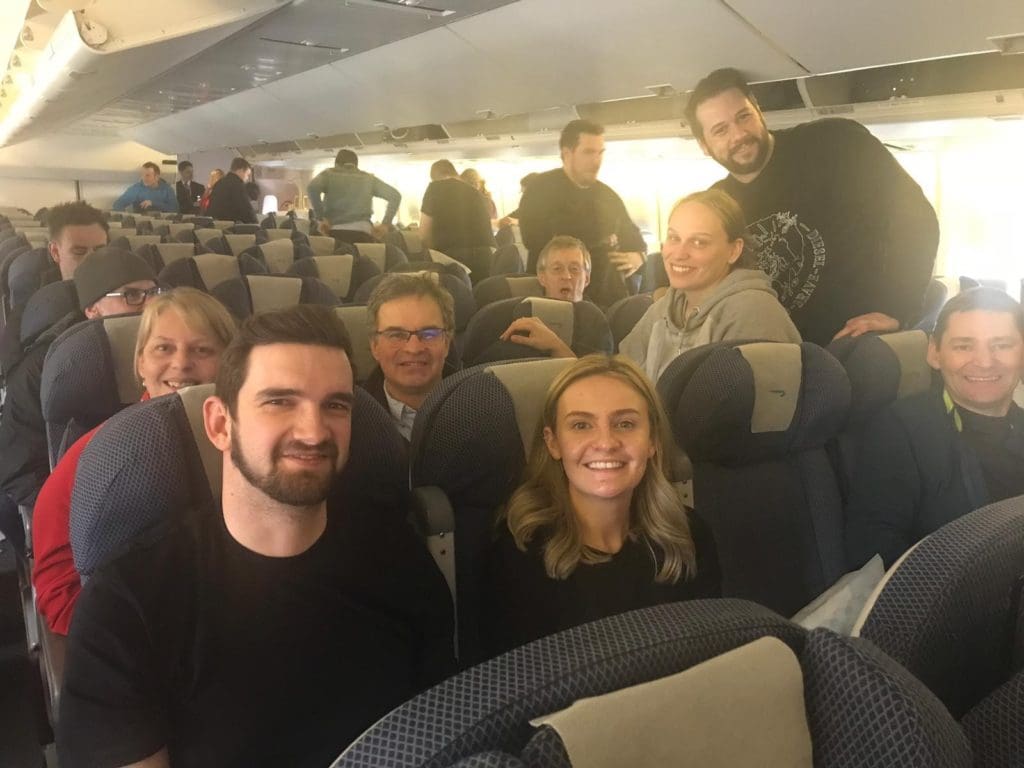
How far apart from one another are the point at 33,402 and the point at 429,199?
402 centimetres

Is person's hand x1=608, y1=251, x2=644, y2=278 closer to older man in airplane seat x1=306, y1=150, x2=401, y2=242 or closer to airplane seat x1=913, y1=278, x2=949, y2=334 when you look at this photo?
airplane seat x1=913, y1=278, x2=949, y2=334

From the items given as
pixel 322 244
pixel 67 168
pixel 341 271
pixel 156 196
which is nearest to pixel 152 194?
pixel 156 196

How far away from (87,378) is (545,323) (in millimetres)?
1815

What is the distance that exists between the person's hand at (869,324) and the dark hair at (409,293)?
4.42ft

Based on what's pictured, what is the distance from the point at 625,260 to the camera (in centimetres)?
482

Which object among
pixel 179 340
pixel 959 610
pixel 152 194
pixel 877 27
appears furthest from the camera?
pixel 152 194

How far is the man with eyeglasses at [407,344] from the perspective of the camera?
260 centimetres

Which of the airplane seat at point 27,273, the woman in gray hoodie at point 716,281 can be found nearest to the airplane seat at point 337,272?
the airplane seat at point 27,273

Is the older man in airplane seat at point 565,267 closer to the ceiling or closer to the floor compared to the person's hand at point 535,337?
closer to the ceiling

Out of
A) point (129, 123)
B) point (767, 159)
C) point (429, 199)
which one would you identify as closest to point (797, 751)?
point (767, 159)

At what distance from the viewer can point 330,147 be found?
44.4ft

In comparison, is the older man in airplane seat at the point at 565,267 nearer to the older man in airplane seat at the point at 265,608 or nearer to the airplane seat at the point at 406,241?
the older man in airplane seat at the point at 265,608

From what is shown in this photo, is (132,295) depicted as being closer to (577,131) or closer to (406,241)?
(577,131)

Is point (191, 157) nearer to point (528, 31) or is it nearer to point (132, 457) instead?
point (528, 31)
